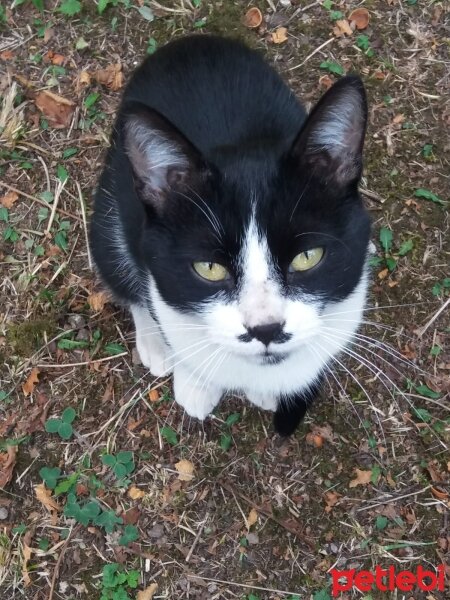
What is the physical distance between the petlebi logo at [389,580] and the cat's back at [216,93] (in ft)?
4.49

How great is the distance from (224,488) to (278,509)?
19cm

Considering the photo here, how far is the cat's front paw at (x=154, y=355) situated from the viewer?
2139 mm

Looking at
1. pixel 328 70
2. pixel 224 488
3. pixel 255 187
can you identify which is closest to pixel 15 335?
pixel 224 488

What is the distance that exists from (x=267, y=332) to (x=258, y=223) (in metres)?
0.23

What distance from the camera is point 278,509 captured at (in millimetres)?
2055

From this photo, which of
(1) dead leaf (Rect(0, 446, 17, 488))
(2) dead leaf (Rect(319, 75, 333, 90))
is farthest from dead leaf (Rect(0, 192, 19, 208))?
(2) dead leaf (Rect(319, 75, 333, 90))

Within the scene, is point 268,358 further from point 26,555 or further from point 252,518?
point 26,555

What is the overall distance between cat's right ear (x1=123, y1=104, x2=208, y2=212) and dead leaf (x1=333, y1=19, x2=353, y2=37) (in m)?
1.52

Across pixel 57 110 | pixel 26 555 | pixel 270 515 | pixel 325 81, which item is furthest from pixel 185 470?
pixel 325 81

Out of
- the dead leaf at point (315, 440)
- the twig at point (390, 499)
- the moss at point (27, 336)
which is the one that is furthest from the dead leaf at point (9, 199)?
the twig at point (390, 499)

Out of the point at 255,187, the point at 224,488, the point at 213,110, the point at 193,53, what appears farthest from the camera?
the point at 224,488

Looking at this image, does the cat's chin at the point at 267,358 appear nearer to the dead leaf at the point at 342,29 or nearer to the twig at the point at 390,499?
the twig at the point at 390,499

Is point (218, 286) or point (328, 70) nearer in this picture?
point (218, 286)

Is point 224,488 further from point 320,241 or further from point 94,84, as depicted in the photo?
point 94,84
